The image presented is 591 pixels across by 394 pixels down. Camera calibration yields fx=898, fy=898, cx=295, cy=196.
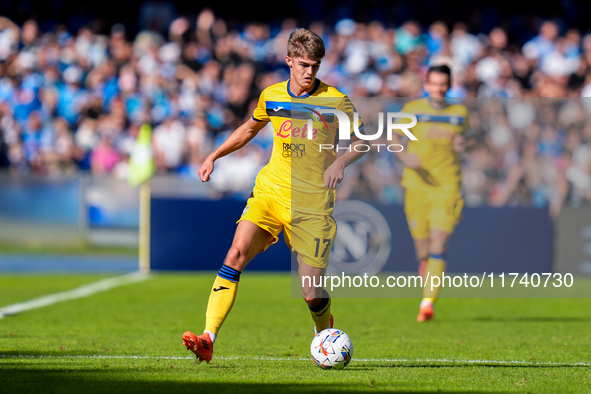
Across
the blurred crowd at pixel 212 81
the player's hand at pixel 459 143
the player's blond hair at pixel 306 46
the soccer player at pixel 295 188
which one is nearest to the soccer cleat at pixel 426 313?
the player's hand at pixel 459 143

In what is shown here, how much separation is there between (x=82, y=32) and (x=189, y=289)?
10304mm

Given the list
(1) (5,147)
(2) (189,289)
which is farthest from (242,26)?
(2) (189,289)

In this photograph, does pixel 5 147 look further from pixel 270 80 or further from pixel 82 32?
pixel 270 80

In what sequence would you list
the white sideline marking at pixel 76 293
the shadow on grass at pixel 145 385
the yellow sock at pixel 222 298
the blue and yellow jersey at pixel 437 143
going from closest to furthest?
1. the shadow on grass at pixel 145 385
2. the yellow sock at pixel 222 298
3. the blue and yellow jersey at pixel 437 143
4. the white sideline marking at pixel 76 293

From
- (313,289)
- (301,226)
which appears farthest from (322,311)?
(301,226)

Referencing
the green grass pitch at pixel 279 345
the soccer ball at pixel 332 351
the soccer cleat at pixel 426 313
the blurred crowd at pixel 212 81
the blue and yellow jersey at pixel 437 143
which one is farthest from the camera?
the blurred crowd at pixel 212 81

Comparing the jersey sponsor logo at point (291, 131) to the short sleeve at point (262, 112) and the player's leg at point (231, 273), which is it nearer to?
the short sleeve at point (262, 112)

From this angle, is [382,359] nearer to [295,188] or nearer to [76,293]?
[295,188]

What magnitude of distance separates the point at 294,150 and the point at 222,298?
1.17 m

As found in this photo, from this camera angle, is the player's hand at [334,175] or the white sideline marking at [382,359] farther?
the white sideline marking at [382,359]

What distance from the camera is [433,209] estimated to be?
9594mm

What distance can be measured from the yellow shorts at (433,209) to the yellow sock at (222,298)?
3.77 metres

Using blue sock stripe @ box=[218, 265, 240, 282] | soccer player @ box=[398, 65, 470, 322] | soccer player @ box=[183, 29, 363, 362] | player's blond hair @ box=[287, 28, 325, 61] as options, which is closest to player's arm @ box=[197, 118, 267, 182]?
soccer player @ box=[183, 29, 363, 362]

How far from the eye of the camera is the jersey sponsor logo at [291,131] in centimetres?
639
